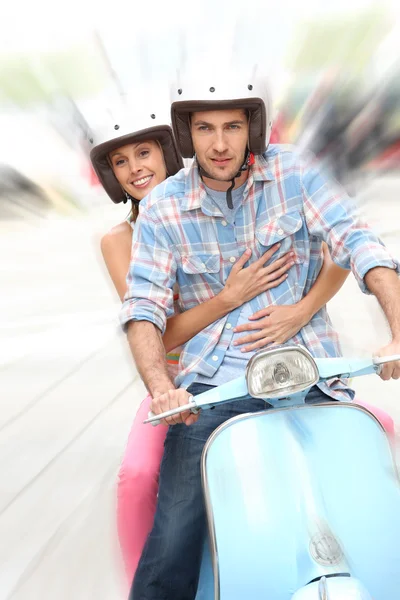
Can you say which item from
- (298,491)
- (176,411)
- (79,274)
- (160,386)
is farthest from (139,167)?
(79,274)

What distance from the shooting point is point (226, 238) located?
1.83 m

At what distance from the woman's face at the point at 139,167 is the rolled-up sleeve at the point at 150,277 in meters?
0.34

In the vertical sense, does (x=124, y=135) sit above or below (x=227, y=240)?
above

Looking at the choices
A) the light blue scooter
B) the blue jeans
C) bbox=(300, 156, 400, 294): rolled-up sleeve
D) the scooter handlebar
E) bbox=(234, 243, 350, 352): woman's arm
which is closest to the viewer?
the light blue scooter

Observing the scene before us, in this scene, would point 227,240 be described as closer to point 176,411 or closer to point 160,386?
point 160,386

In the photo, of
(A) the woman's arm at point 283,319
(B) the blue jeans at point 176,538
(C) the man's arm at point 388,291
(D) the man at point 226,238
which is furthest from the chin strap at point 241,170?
(B) the blue jeans at point 176,538

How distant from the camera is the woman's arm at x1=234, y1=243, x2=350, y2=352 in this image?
1723mm

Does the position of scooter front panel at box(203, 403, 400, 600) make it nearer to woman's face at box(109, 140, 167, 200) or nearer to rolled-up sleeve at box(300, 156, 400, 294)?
rolled-up sleeve at box(300, 156, 400, 294)

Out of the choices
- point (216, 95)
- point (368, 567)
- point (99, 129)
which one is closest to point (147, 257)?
point (216, 95)

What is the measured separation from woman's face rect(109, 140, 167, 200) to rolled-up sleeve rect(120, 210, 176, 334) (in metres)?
0.34

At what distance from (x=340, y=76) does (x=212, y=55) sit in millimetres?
10717

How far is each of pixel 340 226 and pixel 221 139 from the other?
0.33 m

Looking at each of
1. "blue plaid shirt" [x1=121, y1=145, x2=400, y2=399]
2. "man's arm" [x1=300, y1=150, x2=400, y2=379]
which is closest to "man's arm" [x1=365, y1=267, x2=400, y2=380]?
"man's arm" [x1=300, y1=150, x2=400, y2=379]

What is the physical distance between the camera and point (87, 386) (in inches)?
165
